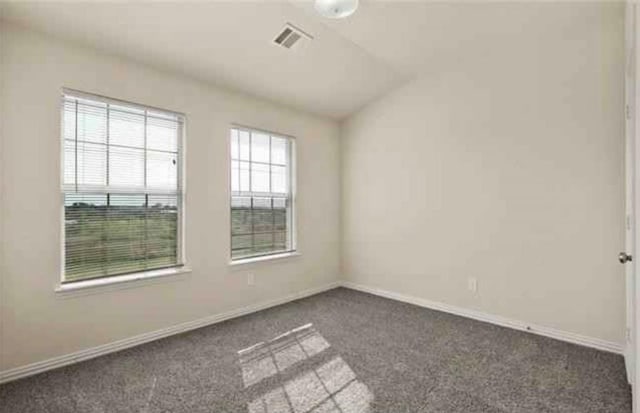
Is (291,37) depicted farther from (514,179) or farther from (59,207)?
(514,179)

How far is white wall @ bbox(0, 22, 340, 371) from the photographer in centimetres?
220

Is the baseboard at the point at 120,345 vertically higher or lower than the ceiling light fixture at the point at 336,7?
lower

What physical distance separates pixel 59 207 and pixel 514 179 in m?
3.78

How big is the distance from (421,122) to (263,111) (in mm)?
1790

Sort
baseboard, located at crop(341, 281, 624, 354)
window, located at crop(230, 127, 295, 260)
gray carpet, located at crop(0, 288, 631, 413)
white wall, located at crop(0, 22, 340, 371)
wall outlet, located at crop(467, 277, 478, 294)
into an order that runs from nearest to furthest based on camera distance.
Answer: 1. gray carpet, located at crop(0, 288, 631, 413)
2. white wall, located at crop(0, 22, 340, 371)
3. baseboard, located at crop(341, 281, 624, 354)
4. wall outlet, located at crop(467, 277, 478, 294)
5. window, located at crop(230, 127, 295, 260)

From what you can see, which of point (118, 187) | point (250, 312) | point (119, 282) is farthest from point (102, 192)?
point (250, 312)

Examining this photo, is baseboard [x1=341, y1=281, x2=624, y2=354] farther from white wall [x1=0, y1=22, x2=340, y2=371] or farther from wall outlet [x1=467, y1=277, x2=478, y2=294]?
white wall [x1=0, y1=22, x2=340, y2=371]

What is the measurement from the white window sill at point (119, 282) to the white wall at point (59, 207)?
5 centimetres

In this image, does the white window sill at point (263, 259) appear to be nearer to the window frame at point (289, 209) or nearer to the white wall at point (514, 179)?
the window frame at point (289, 209)

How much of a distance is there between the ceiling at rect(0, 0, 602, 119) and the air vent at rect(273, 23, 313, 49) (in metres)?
0.05

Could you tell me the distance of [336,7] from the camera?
2.42m

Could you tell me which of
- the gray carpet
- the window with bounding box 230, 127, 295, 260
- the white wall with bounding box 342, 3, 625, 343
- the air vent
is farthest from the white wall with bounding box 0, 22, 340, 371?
the white wall with bounding box 342, 3, 625, 343

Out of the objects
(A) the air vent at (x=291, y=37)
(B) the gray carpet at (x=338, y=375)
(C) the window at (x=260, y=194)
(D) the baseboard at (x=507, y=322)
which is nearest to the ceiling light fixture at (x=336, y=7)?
(A) the air vent at (x=291, y=37)

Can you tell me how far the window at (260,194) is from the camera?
139 inches
